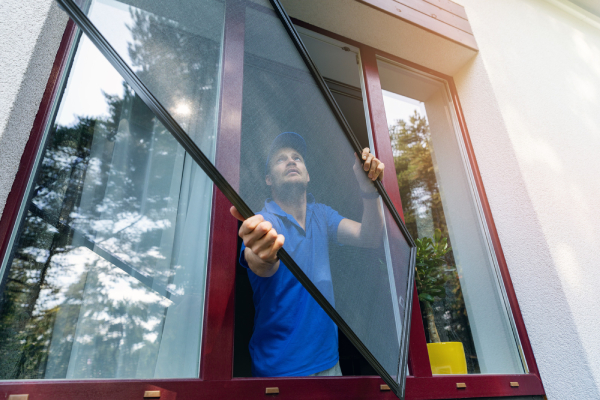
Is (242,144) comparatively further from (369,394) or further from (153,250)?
(369,394)

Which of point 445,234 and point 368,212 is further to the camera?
point 445,234

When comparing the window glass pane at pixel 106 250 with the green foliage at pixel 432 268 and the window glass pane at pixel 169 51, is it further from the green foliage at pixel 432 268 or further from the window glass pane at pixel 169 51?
the green foliage at pixel 432 268

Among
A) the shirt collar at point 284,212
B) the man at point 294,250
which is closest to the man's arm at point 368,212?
the man at point 294,250

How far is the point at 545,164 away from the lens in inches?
91.0

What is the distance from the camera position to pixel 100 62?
62.0 inches

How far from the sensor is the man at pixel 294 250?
3.06 feet

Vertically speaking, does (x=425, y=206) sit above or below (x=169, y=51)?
above

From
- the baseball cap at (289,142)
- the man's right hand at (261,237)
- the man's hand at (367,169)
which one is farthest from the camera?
the man's hand at (367,169)

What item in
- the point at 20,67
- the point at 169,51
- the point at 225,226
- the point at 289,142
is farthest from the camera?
the point at 225,226

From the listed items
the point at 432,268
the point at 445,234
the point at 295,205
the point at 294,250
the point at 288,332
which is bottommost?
the point at 288,332

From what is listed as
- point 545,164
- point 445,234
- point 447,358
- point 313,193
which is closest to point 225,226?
point 313,193

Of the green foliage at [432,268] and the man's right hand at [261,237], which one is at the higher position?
the green foliage at [432,268]

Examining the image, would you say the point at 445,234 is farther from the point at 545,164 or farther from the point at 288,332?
the point at 288,332

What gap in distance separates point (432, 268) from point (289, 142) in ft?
5.38
